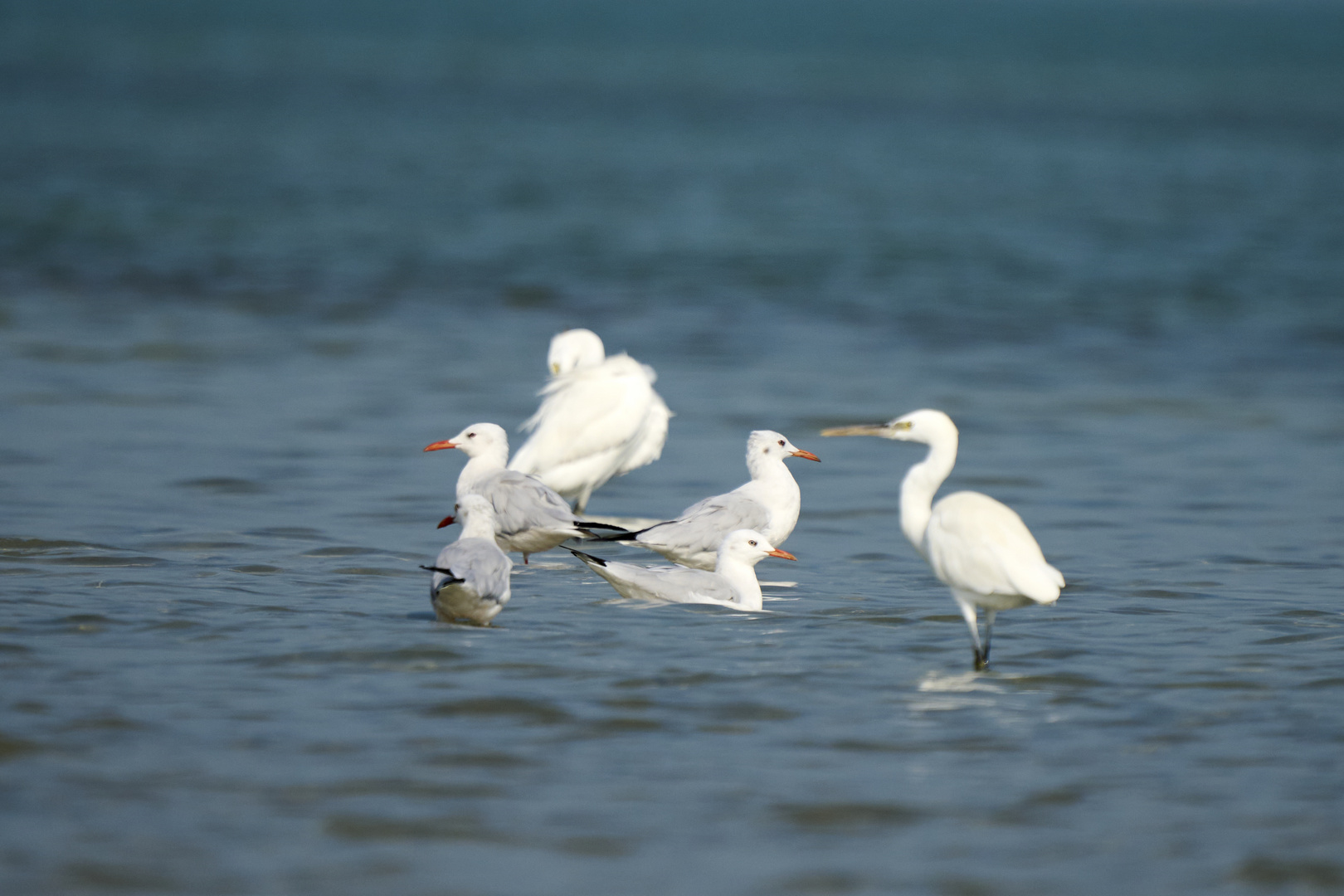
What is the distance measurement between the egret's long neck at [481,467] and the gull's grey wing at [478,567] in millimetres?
1230

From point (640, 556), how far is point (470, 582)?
239 centimetres

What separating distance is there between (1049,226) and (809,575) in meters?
20.7

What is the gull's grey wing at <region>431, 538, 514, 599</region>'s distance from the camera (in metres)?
7.25

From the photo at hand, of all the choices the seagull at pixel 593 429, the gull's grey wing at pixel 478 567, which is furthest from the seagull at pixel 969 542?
the seagull at pixel 593 429

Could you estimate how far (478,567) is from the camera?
7.35 m

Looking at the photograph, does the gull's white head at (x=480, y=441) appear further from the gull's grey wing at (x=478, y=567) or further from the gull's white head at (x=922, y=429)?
the gull's white head at (x=922, y=429)

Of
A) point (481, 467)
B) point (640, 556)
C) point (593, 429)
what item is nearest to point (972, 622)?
point (640, 556)

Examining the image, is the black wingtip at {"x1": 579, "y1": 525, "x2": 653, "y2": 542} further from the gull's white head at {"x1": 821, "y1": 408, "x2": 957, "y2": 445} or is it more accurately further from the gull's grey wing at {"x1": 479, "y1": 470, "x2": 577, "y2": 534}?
the gull's white head at {"x1": 821, "y1": 408, "x2": 957, "y2": 445}

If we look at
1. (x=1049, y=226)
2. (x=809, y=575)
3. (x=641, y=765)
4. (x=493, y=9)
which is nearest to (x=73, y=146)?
(x=1049, y=226)

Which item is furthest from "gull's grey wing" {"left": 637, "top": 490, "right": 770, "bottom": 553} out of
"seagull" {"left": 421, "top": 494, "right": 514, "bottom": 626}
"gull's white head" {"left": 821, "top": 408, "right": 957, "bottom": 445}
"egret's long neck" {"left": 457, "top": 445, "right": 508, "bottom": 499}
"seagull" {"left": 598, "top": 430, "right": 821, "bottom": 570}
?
"gull's white head" {"left": 821, "top": 408, "right": 957, "bottom": 445}

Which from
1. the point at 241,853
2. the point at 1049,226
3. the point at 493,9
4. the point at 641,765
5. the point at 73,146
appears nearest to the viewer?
the point at 241,853

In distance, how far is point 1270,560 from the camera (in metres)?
9.32

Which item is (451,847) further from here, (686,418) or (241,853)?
(686,418)

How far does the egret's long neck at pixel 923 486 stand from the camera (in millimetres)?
7117
